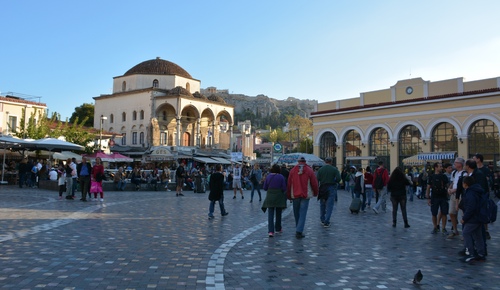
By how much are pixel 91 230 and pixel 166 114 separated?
50102 mm

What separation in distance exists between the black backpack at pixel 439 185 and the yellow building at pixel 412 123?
75.4ft

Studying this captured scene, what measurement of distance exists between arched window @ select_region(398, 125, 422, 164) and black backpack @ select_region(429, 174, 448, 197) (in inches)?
1136

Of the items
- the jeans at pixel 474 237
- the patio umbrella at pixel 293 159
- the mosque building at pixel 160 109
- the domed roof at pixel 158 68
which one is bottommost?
the jeans at pixel 474 237

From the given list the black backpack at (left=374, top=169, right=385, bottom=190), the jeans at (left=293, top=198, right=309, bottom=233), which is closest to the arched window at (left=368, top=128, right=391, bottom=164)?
the black backpack at (left=374, top=169, right=385, bottom=190)

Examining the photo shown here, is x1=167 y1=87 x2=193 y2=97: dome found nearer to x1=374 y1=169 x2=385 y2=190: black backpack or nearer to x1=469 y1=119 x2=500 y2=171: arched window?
x1=469 y1=119 x2=500 y2=171: arched window

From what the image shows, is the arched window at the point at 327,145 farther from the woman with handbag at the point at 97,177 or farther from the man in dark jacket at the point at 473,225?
the man in dark jacket at the point at 473,225

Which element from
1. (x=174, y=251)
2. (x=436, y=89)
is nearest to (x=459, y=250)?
(x=174, y=251)

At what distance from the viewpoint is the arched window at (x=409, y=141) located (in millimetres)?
38472

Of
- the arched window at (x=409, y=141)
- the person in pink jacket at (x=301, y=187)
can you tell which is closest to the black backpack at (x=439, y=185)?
the person in pink jacket at (x=301, y=187)

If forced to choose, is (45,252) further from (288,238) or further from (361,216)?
(361,216)

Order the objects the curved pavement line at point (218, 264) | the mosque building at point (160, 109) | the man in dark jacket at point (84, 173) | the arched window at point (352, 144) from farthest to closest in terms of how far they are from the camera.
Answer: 1. the mosque building at point (160, 109)
2. the arched window at point (352, 144)
3. the man in dark jacket at point (84, 173)
4. the curved pavement line at point (218, 264)

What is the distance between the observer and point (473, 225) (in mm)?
7629

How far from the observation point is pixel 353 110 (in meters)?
42.6

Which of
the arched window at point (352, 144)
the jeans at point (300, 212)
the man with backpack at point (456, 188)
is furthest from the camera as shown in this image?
the arched window at point (352, 144)
